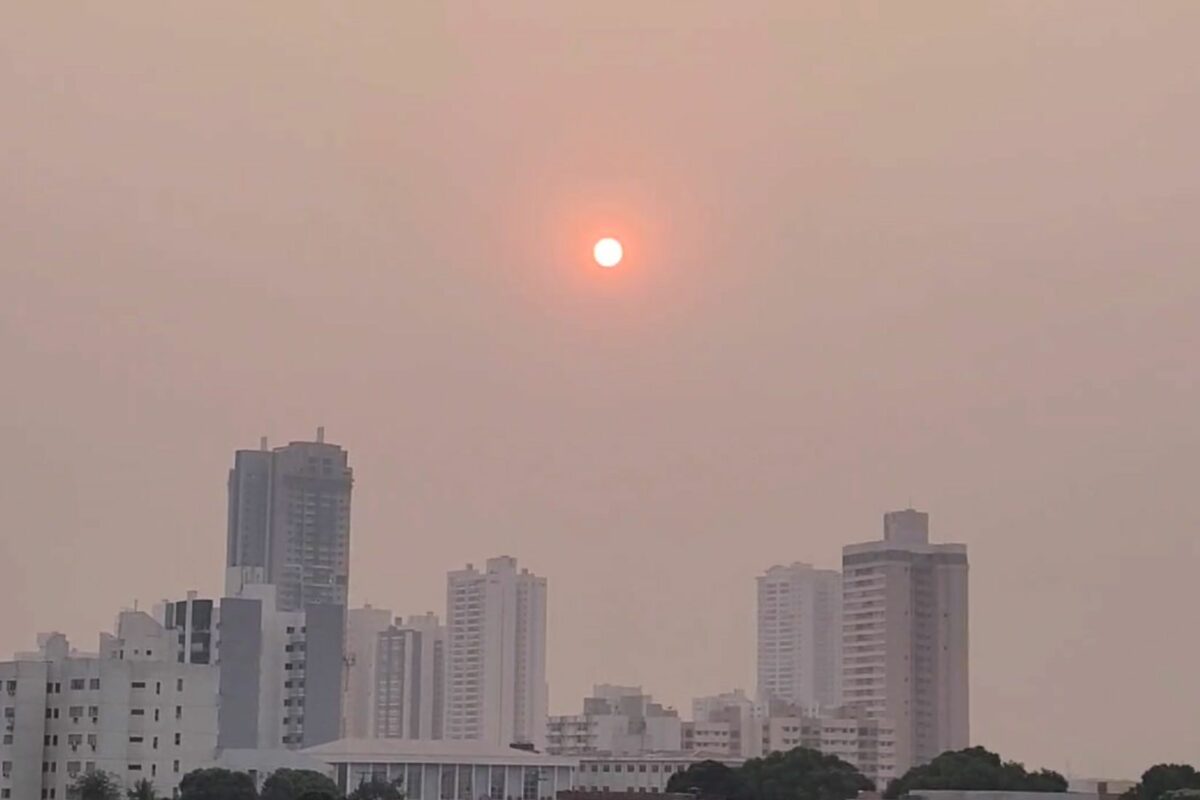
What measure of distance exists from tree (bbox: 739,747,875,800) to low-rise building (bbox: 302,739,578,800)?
997cm

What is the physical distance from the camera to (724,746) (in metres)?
183

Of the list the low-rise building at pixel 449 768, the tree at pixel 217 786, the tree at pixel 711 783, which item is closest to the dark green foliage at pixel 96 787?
the tree at pixel 217 786

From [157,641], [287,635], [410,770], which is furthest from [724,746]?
[410,770]

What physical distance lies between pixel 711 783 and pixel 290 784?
18.5 m

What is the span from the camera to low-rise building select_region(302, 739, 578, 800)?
113m

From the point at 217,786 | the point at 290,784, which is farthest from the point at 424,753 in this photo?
the point at 217,786

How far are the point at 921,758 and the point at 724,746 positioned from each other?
2080 cm

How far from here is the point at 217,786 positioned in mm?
95062

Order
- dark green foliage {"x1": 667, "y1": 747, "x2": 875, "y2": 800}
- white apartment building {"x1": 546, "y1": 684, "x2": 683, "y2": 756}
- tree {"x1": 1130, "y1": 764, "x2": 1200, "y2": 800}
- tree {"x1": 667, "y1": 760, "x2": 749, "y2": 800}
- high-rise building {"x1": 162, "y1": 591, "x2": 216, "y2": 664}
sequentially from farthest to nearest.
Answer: white apartment building {"x1": 546, "y1": 684, "x2": 683, "y2": 756} → high-rise building {"x1": 162, "y1": 591, "x2": 216, "y2": 664} → dark green foliage {"x1": 667, "y1": 747, "x2": 875, "y2": 800} → tree {"x1": 667, "y1": 760, "x2": 749, "y2": 800} → tree {"x1": 1130, "y1": 764, "x2": 1200, "y2": 800}

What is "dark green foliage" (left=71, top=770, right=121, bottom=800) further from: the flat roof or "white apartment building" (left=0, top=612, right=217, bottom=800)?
the flat roof

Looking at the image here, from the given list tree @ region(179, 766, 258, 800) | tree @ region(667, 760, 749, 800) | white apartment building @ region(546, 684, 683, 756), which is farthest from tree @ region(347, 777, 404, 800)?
white apartment building @ region(546, 684, 683, 756)

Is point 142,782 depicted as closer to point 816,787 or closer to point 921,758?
point 816,787

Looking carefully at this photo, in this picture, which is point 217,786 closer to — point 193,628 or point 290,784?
point 290,784

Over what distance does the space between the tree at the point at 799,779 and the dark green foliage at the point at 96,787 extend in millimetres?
25952
